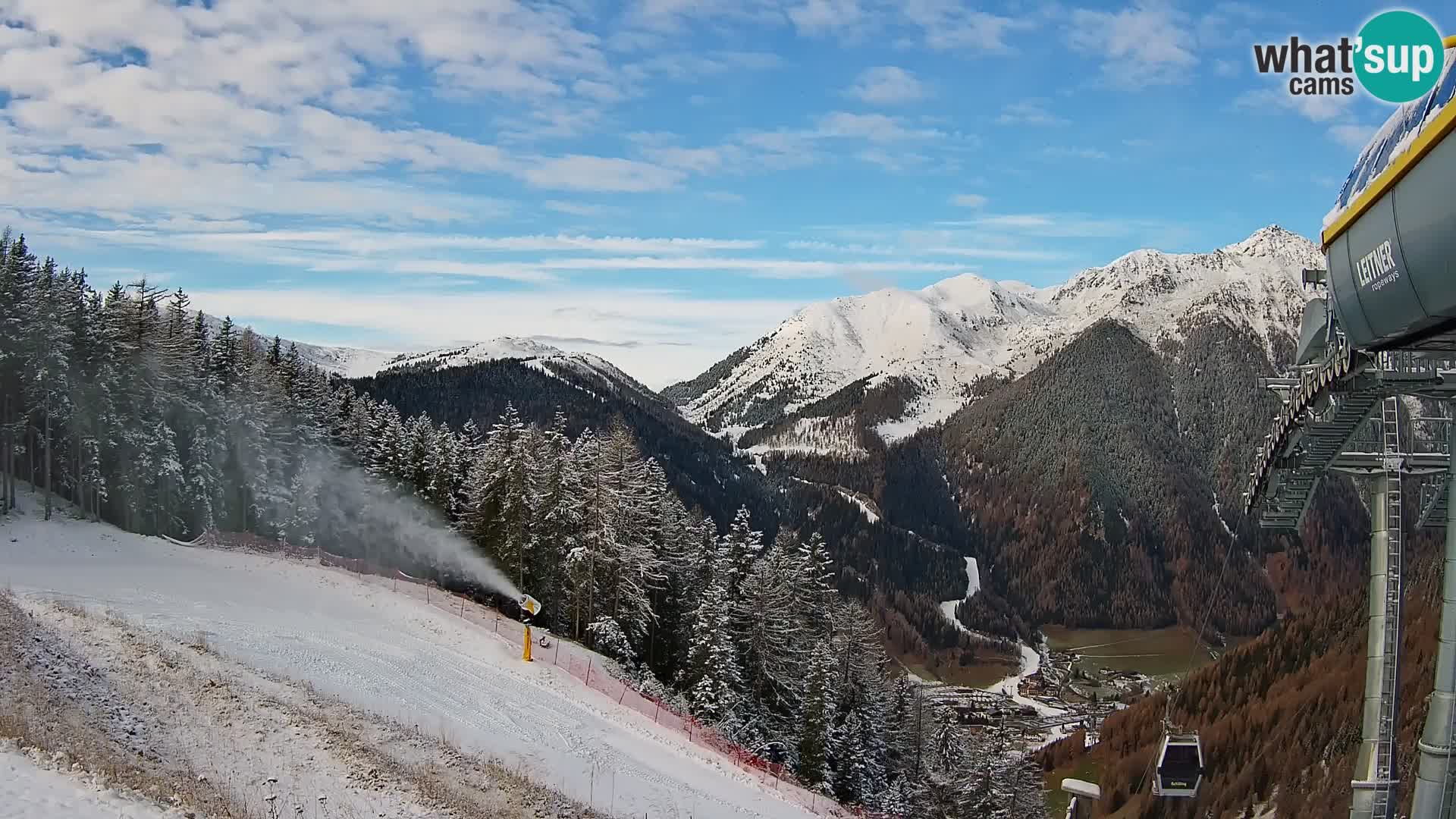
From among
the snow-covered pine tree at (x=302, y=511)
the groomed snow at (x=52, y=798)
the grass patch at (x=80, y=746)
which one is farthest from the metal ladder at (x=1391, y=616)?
the snow-covered pine tree at (x=302, y=511)

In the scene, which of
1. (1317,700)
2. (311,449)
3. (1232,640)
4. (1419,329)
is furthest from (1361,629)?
(1232,640)

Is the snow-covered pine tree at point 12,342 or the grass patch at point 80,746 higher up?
the snow-covered pine tree at point 12,342

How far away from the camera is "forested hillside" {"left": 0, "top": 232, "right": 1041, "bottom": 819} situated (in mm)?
43938

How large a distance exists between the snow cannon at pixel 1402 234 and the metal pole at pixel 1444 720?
10.6ft

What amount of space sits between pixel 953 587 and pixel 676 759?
179 metres

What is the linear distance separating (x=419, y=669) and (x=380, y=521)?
35.0 metres

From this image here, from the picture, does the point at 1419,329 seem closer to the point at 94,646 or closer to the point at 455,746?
the point at 455,746

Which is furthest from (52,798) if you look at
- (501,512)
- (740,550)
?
(501,512)

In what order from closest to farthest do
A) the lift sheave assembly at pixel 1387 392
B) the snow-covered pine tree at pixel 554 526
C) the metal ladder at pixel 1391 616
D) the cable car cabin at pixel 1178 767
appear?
the lift sheave assembly at pixel 1387 392 → the metal ladder at pixel 1391 616 → the cable car cabin at pixel 1178 767 → the snow-covered pine tree at pixel 554 526

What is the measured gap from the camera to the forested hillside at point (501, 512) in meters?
43.9

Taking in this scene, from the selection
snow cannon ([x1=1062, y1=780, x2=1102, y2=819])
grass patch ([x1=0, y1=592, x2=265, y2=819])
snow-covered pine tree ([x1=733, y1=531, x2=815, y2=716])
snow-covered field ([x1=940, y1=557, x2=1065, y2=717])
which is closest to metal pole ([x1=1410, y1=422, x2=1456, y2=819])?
snow cannon ([x1=1062, y1=780, x2=1102, y2=819])

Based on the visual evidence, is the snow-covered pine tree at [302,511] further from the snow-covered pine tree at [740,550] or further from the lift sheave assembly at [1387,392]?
the lift sheave assembly at [1387,392]

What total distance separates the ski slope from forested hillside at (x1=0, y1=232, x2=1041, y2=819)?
8.82 metres

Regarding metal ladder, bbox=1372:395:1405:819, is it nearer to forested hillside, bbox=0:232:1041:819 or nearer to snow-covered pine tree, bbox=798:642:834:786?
forested hillside, bbox=0:232:1041:819
